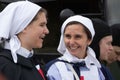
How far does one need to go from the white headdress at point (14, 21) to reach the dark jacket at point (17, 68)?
6 cm

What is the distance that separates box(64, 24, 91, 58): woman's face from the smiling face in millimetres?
604

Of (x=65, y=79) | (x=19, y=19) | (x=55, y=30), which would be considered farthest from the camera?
(x=55, y=30)

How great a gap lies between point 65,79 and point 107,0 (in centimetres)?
242

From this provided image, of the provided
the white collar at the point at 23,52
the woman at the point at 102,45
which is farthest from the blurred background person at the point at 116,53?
the white collar at the point at 23,52

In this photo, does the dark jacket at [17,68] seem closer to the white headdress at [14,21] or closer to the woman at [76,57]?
the white headdress at [14,21]

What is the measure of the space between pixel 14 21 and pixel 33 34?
0.57ft

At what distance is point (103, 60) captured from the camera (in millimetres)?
4520

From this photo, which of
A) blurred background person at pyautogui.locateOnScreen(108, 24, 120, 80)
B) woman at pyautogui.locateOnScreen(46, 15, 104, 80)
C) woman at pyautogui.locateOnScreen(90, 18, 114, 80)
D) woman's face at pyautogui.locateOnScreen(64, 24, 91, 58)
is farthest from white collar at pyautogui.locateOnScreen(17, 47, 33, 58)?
blurred background person at pyautogui.locateOnScreen(108, 24, 120, 80)

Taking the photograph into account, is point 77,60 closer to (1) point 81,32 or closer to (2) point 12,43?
(1) point 81,32

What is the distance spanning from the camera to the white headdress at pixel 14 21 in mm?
3150

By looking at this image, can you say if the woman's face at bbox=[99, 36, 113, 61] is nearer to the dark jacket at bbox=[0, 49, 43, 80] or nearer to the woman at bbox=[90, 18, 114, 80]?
the woman at bbox=[90, 18, 114, 80]

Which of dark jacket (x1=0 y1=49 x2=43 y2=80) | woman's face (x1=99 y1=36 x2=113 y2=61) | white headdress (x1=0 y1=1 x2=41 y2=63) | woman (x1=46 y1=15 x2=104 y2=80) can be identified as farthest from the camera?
woman's face (x1=99 y1=36 x2=113 y2=61)

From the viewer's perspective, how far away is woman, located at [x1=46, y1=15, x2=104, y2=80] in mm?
3799

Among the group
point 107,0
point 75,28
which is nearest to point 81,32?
point 75,28
